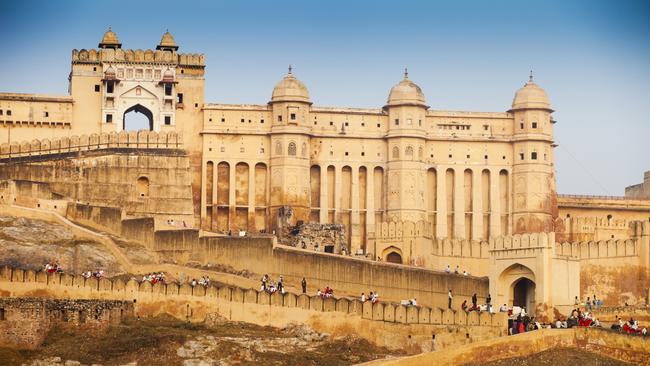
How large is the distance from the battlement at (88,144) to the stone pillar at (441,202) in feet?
55.5

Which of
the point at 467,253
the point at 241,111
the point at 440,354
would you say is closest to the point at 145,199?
the point at 241,111

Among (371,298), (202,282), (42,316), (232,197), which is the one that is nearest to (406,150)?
(232,197)

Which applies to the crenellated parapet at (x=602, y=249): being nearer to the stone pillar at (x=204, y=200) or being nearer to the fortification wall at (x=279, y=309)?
the fortification wall at (x=279, y=309)

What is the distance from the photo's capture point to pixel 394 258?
83.7m

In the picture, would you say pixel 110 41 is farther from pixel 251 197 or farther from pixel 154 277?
pixel 154 277

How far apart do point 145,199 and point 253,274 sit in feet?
39.2

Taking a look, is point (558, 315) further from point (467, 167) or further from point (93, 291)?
point (467, 167)

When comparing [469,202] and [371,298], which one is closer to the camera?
Result: [371,298]

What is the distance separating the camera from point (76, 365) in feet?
191

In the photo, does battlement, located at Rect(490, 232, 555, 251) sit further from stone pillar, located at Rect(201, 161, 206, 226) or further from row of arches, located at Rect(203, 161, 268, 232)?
stone pillar, located at Rect(201, 161, 206, 226)

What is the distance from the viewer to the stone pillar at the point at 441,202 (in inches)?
3716

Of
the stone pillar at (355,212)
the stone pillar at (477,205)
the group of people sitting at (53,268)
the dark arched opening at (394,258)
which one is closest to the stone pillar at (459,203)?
the stone pillar at (477,205)

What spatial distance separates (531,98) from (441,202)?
8461 mm

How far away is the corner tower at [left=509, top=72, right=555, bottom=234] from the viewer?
94.2 meters
